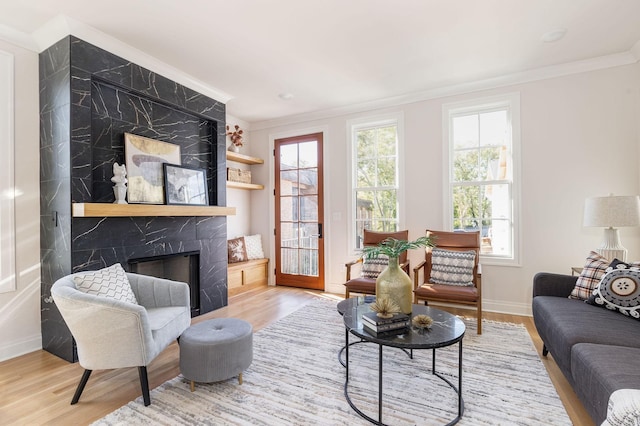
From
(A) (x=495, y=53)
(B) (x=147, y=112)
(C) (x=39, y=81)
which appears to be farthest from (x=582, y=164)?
(C) (x=39, y=81)

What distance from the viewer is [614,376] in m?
1.41

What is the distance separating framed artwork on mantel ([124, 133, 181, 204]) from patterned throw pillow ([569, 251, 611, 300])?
382 cm

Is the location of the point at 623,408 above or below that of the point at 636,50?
below

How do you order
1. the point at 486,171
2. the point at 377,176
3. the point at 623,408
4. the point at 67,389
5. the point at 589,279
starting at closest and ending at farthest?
the point at 623,408, the point at 67,389, the point at 589,279, the point at 486,171, the point at 377,176

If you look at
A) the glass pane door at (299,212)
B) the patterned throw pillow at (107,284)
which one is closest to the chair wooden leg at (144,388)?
the patterned throw pillow at (107,284)

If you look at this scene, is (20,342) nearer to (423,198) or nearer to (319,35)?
(319,35)

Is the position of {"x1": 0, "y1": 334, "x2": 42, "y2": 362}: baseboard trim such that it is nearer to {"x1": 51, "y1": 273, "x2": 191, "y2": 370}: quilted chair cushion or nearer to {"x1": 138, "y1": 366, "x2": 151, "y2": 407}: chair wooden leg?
{"x1": 51, "y1": 273, "x2": 191, "y2": 370}: quilted chair cushion

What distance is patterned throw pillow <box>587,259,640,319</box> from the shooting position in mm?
2115

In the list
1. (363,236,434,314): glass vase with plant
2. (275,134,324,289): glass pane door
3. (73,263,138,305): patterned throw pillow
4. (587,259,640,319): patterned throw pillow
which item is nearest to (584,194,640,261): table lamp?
(587,259,640,319): patterned throw pillow

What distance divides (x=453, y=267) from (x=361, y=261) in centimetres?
107

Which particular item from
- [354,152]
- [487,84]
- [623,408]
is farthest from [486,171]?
[623,408]

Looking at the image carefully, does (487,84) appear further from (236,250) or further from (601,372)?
(236,250)

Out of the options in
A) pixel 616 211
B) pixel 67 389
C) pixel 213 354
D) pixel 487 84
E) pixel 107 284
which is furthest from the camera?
pixel 487 84

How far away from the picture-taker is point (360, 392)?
2041 millimetres
